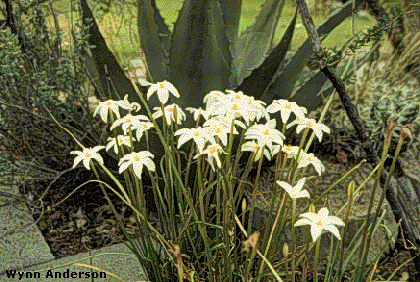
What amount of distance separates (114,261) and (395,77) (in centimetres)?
186

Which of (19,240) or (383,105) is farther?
(383,105)

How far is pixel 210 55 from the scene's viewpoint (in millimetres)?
2059

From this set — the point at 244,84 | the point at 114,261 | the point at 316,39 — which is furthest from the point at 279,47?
the point at 114,261

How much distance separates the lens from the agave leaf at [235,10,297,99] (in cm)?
210

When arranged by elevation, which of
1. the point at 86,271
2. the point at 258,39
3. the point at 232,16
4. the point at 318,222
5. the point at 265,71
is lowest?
the point at 86,271

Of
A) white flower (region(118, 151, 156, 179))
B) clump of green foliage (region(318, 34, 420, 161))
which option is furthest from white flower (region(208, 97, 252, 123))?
clump of green foliage (region(318, 34, 420, 161))

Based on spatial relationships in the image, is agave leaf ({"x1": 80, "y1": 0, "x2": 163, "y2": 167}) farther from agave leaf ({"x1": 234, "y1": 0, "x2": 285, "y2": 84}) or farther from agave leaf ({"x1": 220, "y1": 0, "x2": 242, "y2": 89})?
agave leaf ({"x1": 234, "y1": 0, "x2": 285, "y2": 84})

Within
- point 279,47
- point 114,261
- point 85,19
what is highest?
point 85,19

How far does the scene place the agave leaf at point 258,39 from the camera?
2463 mm

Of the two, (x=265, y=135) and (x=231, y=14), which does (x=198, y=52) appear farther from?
(x=265, y=135)

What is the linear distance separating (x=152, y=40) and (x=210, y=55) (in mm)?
→ 340

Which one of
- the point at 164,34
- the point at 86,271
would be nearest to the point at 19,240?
the point at 86,271

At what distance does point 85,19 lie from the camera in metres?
2.25

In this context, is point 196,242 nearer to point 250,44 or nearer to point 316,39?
point 316,39
